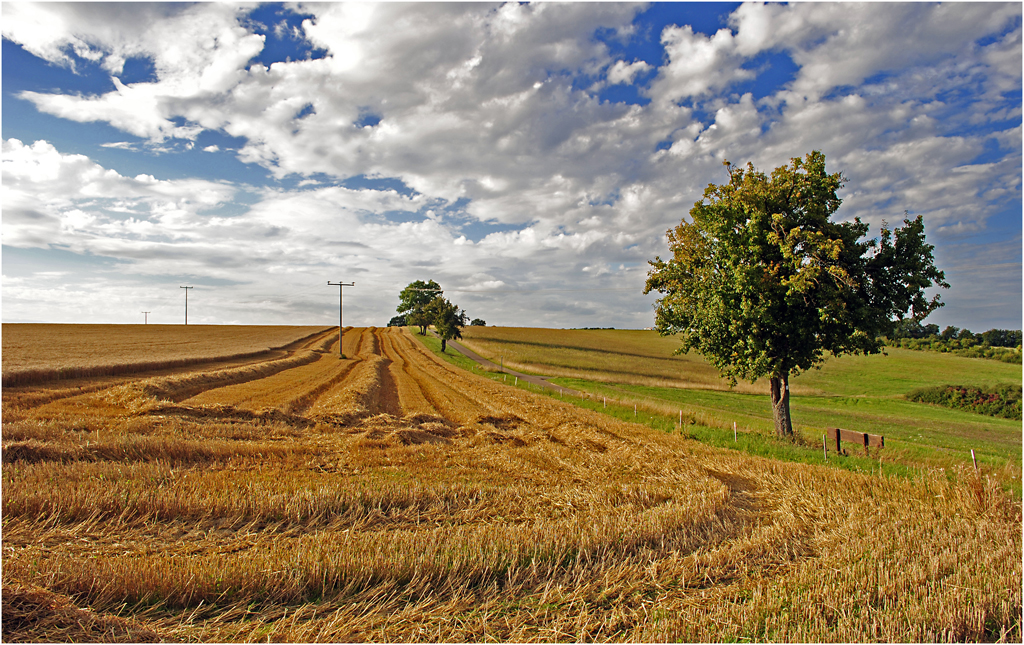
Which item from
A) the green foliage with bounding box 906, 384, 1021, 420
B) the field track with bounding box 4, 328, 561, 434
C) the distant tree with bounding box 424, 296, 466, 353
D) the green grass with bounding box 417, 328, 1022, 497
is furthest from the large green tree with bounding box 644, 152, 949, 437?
the distant tree with bounding box 424, 296, 466, 353

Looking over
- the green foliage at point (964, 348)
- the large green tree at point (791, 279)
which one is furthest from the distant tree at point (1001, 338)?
the large green tree at point (791, 279)

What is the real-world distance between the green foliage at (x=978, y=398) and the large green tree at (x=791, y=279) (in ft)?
135

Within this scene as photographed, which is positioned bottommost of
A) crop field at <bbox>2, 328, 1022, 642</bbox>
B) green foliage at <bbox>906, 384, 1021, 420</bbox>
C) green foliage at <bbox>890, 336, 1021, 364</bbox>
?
green foliage at <bbox>906, 384, 1021, 420</bbox>

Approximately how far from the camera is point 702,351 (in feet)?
71.4

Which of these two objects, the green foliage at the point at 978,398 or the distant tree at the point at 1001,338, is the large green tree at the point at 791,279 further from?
the distant tree at the point at 1001,338

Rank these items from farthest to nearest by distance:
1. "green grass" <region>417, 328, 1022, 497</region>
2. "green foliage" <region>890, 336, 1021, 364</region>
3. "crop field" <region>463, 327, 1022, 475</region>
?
"green foliage" <region>890, 336, 1021, 364</region>, "crop field" <region>463, 327, 1022, 475</region>, "green grass" <region>417, 328, 1022, 497</region>

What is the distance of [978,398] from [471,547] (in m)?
63.2

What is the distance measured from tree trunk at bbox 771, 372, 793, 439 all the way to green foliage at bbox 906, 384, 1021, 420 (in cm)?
4057

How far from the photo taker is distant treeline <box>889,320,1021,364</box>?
82125mm

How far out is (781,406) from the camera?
68.7 ft

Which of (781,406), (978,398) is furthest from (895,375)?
(781,406)

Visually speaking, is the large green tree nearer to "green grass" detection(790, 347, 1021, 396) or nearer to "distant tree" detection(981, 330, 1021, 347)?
"green grass" detection(790, 347, 1021, 396)

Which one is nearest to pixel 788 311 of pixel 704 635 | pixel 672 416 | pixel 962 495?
pixel 672 416

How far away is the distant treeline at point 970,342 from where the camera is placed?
8212cm
